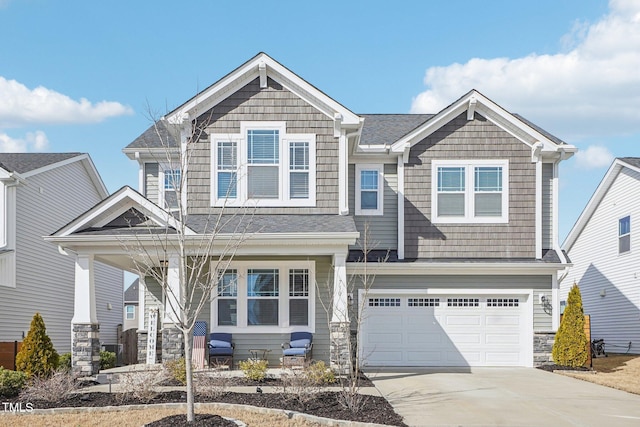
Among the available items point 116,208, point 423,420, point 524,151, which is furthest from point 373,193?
point 423,420

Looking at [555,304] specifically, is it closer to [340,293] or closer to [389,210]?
[389,210]

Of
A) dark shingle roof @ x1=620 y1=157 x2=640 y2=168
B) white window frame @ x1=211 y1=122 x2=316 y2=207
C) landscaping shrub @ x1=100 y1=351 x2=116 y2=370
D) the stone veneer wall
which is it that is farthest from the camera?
dark shingle roof @ x1=620 y1=157 x2=640 y2=168

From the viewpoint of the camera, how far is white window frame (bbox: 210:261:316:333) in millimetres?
17172

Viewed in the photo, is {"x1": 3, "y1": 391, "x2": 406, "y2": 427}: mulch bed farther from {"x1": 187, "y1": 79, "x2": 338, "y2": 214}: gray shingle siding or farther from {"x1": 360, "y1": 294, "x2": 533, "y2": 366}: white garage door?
{"x1": 360, "y1": 294, "x2": 533, "y2": 366}: white garage door

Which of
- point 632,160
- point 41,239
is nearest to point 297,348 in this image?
point 41,239

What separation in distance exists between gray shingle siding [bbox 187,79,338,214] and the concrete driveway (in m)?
4.34

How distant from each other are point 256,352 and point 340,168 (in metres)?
4.74

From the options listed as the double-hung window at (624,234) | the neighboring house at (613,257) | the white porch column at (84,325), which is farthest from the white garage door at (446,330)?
the double-hung window at (624,234)

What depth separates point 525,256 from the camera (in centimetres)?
1817

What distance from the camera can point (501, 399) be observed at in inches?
496

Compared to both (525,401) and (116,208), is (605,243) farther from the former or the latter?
(116,208)

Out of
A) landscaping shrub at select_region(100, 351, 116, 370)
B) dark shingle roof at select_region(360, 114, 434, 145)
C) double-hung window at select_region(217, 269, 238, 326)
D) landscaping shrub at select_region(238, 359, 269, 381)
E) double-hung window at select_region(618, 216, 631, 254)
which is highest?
dark shingle roof at select_region(360, 114, 434, 145)

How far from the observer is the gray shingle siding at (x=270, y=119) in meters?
16.6

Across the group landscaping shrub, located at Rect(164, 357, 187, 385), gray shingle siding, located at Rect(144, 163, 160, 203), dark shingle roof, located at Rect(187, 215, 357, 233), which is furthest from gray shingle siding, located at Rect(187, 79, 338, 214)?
landscaping shrub, located at Rect(164, 357, 187, 385)
